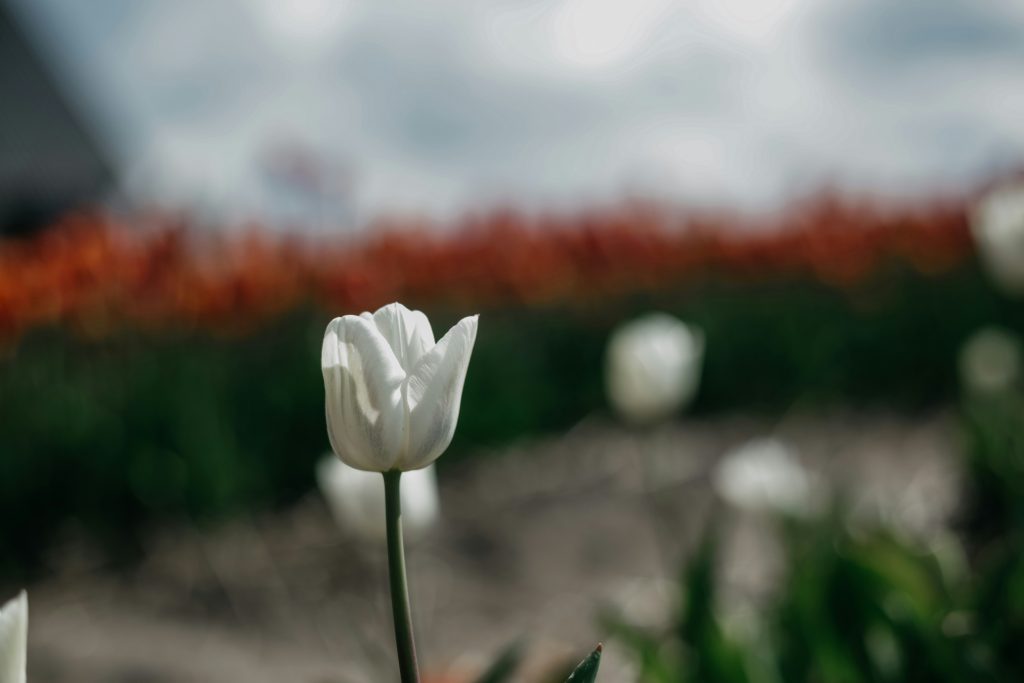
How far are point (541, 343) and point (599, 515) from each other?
2.01 m

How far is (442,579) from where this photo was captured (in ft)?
10.5

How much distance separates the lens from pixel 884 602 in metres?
1.75

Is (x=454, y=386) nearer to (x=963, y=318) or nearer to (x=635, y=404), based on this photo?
(x=635, y=404)

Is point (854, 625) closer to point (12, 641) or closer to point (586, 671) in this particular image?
point (586, 671)

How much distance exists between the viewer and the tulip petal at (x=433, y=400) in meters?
0.78

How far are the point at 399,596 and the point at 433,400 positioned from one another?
0.14 m

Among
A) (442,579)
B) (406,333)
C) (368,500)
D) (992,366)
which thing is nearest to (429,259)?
(442,579)

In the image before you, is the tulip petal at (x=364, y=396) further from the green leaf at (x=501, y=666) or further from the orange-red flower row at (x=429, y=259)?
the orange-red flower row at (x=429, y=259)

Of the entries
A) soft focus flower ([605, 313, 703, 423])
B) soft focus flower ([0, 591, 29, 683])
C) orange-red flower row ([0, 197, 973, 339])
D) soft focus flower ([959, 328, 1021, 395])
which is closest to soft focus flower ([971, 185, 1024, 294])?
soft focus flower ([605, 313, 703, 423])

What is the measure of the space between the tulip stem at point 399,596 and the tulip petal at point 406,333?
0.11m

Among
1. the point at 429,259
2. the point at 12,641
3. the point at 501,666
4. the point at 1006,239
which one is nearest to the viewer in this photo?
the point at 12,641

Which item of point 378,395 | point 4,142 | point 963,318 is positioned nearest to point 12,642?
point 378,395

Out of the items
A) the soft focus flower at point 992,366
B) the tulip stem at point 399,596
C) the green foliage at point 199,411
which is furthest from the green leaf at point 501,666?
the soft focus flower at point 992,366

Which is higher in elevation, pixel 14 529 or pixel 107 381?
pixel 107 381
